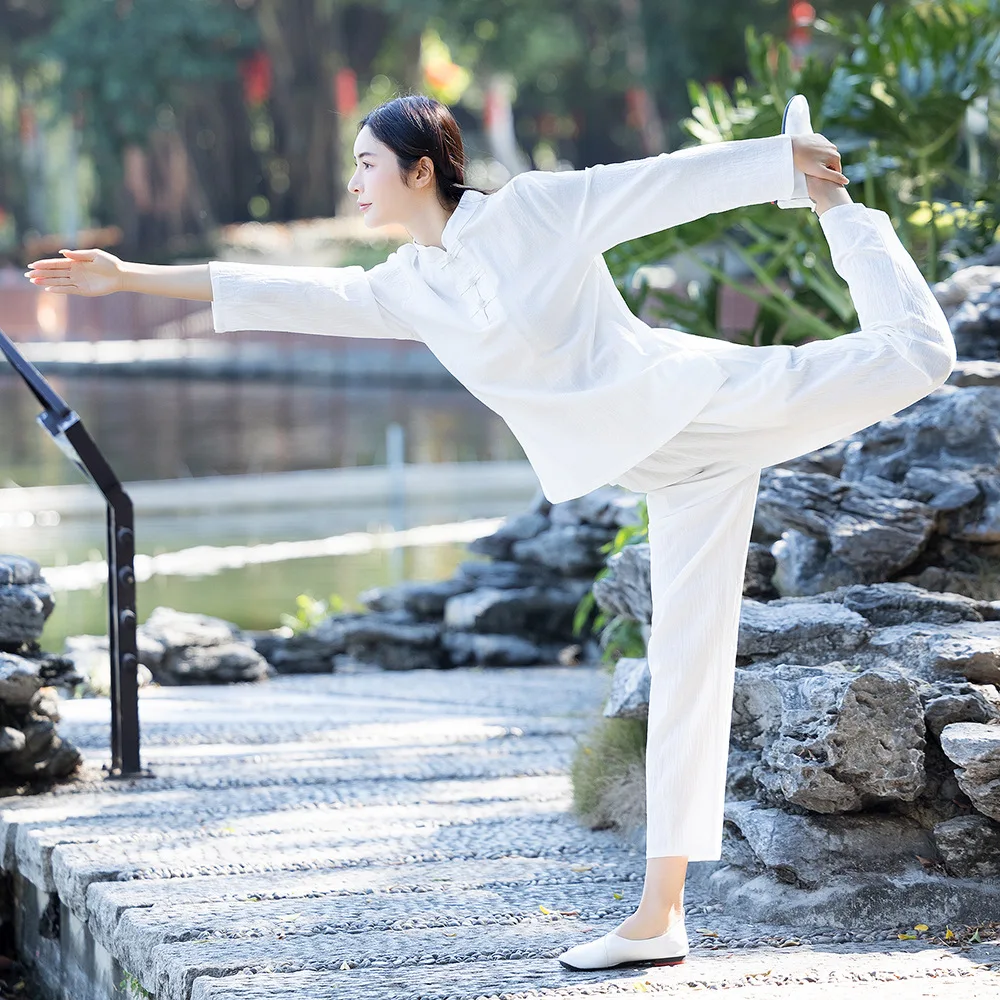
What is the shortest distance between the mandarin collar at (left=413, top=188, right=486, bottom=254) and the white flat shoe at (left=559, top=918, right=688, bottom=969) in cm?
93

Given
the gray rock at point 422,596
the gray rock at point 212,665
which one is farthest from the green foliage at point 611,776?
the gray rock at point 422,596

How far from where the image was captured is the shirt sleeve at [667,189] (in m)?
1.93

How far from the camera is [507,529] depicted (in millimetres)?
6398

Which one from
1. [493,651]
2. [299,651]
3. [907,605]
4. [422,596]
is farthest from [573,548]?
[907,605]

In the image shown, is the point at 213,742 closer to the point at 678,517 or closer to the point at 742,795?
the point at 742,795

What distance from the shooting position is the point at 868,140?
197 inches

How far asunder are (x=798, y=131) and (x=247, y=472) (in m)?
11.6

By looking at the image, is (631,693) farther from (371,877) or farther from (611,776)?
(371,877)

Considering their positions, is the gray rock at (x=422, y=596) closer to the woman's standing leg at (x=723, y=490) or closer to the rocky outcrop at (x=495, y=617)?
the rocky outcrop at (x=495, y=617)

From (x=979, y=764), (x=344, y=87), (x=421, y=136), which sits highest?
(x=344, y=87)

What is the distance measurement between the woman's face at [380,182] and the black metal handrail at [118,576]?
1.15 m

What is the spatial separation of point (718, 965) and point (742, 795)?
514 mm

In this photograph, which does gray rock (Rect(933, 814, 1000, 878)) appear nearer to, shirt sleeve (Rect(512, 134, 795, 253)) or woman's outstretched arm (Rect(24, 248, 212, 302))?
shirt sleeve (Rect(512, 134, 795, 253))

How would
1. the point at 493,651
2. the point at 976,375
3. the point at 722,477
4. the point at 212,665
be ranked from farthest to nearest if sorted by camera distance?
the point at 493,651 < the point at 212,665 < the point at 976,375 < the point at 722,477
